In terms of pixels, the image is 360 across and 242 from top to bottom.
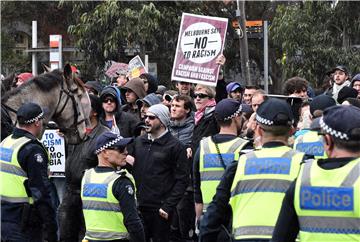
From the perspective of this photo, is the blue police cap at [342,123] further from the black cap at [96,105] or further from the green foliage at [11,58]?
the green foliage at [11,58]

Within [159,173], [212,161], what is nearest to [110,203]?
[212,161]

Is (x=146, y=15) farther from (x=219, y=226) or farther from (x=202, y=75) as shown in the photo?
(x=219, y=226)

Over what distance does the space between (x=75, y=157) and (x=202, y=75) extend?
261cm

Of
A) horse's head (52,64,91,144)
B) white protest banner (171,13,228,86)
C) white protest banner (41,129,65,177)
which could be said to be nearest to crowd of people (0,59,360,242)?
horse's head (52,64,91,144)

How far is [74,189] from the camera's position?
8.87 meters

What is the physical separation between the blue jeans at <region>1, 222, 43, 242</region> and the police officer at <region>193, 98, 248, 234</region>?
1731 millimetres

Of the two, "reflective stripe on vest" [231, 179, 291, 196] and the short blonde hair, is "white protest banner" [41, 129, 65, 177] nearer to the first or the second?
the short blonde hair

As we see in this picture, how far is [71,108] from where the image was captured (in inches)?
383

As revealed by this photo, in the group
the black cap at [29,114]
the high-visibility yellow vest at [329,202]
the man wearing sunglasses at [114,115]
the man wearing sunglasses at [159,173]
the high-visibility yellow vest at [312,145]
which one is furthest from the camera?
the man wearing sunglasses at [114,115]

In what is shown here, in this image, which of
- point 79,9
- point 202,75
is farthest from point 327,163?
point 79,9

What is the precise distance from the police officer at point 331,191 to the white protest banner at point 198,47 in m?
6.47

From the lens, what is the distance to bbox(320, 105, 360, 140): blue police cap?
434 centimetres

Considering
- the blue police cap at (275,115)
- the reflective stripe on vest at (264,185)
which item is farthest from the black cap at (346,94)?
the reflective stripe on vest at (264,185)

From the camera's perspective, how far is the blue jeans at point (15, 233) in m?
7.46
